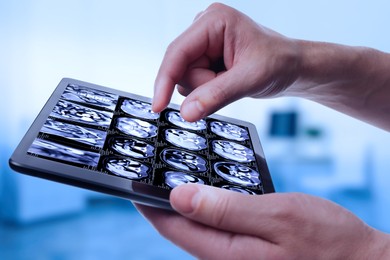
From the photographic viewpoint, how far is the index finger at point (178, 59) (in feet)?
3.78

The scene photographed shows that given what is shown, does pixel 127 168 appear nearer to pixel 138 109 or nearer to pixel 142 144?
pixel 142 144

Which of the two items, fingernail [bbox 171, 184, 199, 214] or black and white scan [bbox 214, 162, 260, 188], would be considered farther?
black and white scan [bbox 214, 162, 260, 188]

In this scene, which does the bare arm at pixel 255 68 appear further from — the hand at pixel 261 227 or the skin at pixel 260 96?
the hand at pixel 261 227

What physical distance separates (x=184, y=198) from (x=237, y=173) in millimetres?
286

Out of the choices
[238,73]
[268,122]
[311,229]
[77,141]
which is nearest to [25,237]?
[268,122]

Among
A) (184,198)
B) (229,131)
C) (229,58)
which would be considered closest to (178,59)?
(229,58)

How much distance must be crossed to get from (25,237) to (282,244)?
1.64 m

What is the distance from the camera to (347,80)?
1.42 meters

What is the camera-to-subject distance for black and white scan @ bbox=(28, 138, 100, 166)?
0.96 metres

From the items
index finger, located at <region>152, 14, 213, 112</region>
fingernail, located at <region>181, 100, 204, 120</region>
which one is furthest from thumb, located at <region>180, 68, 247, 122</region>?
index finger, located at <region>152, 14, 213, 112</region>

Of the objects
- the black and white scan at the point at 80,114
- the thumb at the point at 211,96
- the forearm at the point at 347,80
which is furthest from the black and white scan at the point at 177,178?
the forearm at the point at 347,80

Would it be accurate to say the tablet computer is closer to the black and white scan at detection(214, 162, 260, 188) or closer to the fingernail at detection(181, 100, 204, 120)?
the black and white scan at detection(214, 162, 260, 188)

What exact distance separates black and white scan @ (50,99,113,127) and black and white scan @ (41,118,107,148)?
33 mm

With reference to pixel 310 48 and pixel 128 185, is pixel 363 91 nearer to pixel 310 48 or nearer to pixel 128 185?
pixel 310 48
